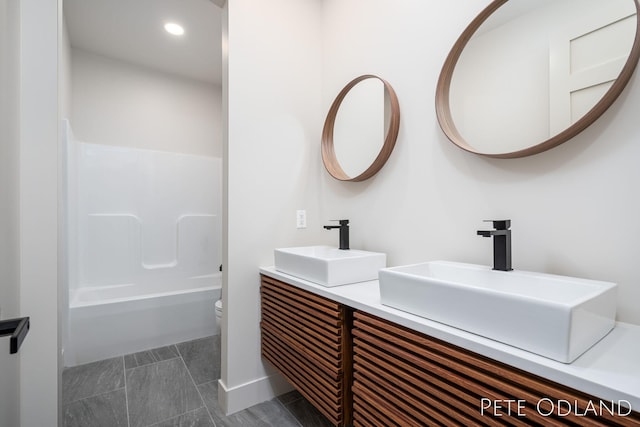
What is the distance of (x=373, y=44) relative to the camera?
5.64ft

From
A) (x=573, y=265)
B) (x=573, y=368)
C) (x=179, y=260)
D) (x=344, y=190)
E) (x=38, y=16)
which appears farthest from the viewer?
(x=179, y=260)

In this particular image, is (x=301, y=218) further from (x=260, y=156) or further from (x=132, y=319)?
(x=132, y=319)

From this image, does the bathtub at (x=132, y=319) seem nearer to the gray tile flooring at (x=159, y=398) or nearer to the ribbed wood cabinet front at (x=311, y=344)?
the gray tile flooring at (x=159, y=398)

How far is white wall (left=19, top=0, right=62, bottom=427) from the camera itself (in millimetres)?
1164

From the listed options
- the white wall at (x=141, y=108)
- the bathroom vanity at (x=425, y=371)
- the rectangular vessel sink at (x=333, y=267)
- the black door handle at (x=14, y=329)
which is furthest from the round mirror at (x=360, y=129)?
the white wall at (x=141, y=108)

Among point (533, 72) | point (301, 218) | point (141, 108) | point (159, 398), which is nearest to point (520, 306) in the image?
point (533, 72)

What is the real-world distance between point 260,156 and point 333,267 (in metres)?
0.89

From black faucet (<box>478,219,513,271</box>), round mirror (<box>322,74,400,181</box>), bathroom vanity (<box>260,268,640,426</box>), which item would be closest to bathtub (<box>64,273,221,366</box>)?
bathroom vanity (<box>260,268,640,426</box>)

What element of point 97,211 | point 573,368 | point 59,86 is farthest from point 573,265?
point 97,211

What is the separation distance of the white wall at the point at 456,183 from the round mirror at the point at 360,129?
0.06 m

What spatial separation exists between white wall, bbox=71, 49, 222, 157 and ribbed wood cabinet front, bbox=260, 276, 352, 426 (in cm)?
229

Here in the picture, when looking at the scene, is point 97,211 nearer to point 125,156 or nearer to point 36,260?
point 125,156

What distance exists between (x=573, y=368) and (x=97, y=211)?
11.3 ft

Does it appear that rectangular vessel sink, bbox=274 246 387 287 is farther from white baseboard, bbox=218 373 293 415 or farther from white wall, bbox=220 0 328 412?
white baseboard, bbox=218 373 293 415
